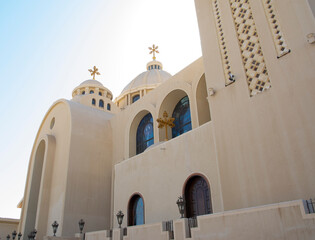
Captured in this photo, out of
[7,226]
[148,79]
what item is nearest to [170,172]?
[7,226]

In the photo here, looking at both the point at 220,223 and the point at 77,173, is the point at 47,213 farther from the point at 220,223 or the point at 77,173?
the point at 220,223

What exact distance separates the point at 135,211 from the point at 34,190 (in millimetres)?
8607

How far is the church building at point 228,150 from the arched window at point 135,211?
35 mm

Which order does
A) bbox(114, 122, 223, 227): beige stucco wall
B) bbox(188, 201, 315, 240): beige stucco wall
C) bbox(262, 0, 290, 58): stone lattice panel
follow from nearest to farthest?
bbox(188, 201, 315, 240): beige stucco wall < bbox(262, 0, 290, 58): stone lattice panel < bbox(114, 122, 223, 227): beige stucco wall

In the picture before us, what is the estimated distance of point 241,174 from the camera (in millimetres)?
6941

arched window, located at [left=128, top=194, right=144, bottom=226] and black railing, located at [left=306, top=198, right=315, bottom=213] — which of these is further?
arched window, located at [left=128, top=194, right=144, bottom=226]

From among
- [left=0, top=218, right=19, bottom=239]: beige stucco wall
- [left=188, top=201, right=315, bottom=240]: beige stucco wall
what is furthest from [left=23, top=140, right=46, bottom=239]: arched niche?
[left=188, top=201, right=315, bottom=240]: beige stucco wall

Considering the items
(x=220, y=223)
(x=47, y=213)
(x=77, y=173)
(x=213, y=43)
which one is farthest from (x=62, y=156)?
(x=220, y=223)

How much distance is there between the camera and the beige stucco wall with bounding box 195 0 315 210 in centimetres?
615

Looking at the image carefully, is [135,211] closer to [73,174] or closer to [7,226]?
[73,174]

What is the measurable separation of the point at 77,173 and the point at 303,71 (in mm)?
11540

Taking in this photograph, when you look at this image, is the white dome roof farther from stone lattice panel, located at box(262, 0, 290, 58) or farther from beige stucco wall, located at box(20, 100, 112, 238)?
stone lattice panel, located at box(262, 0, 290, 58)

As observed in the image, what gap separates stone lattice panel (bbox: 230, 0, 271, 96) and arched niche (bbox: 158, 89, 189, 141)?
5.31 metres

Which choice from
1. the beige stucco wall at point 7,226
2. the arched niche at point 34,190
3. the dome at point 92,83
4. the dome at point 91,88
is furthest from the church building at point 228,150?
the dome at point 92,83
